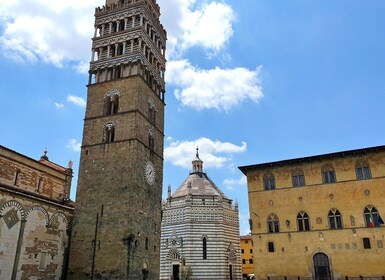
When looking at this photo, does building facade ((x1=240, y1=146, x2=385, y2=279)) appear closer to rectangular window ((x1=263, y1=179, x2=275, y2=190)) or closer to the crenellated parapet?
rectangular window ((x1=263, y1=179, x2=275, y2=190))

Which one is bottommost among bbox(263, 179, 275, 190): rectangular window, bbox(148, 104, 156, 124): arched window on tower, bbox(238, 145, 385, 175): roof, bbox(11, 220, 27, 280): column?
bbox(11, 220, 27, 280): column

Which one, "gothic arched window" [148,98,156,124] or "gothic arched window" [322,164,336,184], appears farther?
"gothic arched window" [148,98,156,124]

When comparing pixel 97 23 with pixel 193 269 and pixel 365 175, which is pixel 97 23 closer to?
pixel 365 175

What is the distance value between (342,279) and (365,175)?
7.32m

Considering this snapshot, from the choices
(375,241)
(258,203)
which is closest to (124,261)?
(258,203)

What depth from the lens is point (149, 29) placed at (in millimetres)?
30141

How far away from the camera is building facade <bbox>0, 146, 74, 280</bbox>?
1939 centimetres

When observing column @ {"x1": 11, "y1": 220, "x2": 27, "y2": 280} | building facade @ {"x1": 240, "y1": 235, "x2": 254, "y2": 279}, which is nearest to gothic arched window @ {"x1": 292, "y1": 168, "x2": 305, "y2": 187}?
column @ {"x1": 11, "y1": 220, "x2": 27, "y2": 280}

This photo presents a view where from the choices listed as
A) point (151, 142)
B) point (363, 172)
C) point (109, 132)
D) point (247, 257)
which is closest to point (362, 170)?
point (363, 172)

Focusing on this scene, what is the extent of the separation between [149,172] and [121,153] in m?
2.82

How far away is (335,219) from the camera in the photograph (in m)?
25.2

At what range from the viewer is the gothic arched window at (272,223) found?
2681cm

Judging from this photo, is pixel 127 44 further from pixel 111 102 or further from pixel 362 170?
pixel 362 170

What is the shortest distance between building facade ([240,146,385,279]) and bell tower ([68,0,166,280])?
8399 millimetres
